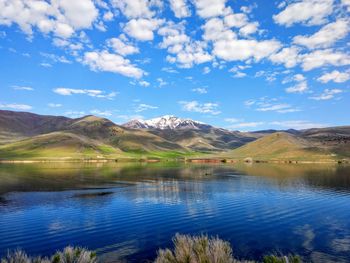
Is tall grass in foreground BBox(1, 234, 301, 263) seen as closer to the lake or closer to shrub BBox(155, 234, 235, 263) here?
shrub BBox(155, 234, 235, 263)

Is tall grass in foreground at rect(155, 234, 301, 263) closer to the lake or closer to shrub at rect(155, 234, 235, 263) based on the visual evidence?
shrub at rect(155, 234, 235, 263)

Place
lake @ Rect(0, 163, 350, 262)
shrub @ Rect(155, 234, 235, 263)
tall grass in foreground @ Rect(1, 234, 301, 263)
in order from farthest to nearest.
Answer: lake @ Rect(0, 163, 350, 262), shrub @ Rect(155, 234, 235, 263), tall grass in foreground @ Rect(1, 234, 301, 263)

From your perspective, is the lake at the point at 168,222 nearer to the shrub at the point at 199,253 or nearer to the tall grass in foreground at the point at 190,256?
the shrub at the point at 199,253

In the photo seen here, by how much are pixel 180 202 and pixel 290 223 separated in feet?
92.7

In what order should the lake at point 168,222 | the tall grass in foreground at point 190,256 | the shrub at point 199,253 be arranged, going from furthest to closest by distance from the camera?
1. the lake at point 168,222
2. the shrub at point 199,253
3. the tall grass in foreground at point 190,256

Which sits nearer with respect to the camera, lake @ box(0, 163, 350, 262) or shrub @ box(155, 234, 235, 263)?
shrub @ box(155, 234, 235, 263)

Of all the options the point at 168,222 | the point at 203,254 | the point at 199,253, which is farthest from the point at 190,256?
the point at 168,222

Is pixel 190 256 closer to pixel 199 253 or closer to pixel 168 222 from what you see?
pixel 199 253

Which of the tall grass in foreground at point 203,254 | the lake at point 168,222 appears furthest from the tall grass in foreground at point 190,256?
the lake at point 168,222

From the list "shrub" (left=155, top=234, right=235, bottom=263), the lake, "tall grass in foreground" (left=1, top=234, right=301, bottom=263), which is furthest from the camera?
the lake

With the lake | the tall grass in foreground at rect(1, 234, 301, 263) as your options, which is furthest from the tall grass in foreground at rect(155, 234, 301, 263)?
the lake

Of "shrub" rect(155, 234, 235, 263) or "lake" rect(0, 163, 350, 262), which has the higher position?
"shrub" rect(155, 234, 235, 263)

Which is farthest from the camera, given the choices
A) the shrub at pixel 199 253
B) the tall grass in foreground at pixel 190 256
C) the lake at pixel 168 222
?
the lake at pixel 168 222

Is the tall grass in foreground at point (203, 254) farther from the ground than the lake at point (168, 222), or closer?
farther from the ground
